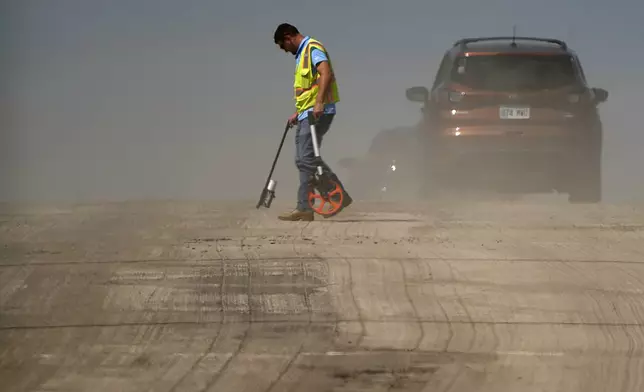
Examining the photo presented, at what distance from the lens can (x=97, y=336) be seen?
13.0 ft

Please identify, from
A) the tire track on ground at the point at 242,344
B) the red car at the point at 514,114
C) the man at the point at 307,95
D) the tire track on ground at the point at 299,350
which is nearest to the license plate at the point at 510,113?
the red car at the point at 514,114

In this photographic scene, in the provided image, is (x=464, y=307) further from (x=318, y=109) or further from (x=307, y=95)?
(x=307, y=95)

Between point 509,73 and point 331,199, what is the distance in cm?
241

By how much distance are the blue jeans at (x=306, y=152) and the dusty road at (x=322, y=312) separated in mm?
1393

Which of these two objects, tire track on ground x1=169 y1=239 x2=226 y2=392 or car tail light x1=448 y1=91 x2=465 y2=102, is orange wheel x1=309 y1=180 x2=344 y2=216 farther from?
tire track on ground x1=169 y1=239 x2=226 y2=392

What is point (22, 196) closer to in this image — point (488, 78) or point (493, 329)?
point (488, 78)

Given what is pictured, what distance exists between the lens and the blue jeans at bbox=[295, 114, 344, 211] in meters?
7.09

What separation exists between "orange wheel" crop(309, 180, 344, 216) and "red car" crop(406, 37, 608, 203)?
198cm

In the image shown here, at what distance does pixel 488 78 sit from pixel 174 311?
5.23 meters

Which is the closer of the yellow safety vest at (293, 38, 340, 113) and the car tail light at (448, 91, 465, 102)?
the yellow safety vest at (293, 38, 340, 113)

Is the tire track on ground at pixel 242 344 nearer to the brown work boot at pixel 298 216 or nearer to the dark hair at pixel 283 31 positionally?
the brown work boot at pixel 298 216

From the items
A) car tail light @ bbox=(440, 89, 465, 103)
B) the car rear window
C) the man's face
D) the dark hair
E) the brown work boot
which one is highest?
the dark hair

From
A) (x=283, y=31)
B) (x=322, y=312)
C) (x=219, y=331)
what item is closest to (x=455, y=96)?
(x=283, y=31)

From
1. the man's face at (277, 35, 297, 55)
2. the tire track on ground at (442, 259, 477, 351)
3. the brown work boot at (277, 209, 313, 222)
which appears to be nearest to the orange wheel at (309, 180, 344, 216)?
the brown work boot at (277, 209, 313, 222)
